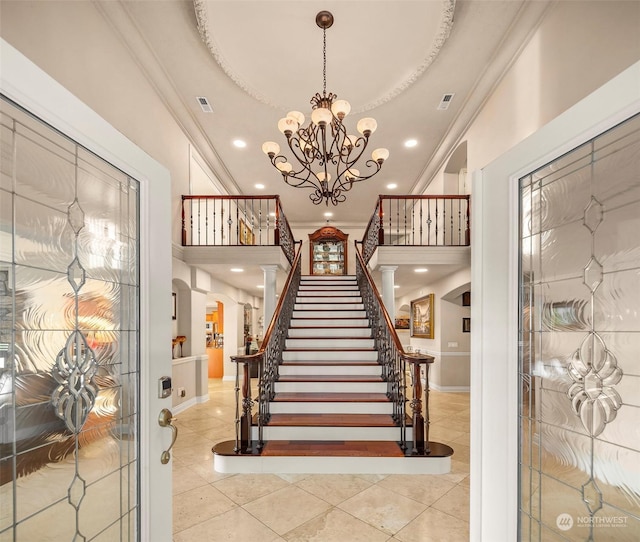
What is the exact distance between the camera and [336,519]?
2768 millimetres

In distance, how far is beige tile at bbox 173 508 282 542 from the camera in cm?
255

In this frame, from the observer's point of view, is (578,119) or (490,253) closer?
(578,119)

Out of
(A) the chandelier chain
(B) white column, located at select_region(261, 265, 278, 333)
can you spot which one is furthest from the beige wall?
(B) white column, located at select_region(261, 265, 278, 333)

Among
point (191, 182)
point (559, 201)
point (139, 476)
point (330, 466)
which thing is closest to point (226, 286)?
point (191, 182)

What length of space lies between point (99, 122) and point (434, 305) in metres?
8.46

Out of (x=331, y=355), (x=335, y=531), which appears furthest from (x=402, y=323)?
(x=335, y=531)

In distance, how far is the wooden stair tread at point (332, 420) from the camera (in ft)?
13.1

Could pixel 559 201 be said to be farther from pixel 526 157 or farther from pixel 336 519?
pixel 336 519

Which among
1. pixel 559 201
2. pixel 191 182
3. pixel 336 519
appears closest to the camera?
pixel 559 201

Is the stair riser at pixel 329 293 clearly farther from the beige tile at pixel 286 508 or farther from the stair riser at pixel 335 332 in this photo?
the beige tile at pixel 286 508

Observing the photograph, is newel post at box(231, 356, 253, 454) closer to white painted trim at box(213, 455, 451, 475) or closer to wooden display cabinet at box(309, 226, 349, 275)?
white painted trim at box(213, 455, 451, 475)

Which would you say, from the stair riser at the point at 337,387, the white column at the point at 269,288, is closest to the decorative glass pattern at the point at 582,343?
the stair riser at the point at 337,387

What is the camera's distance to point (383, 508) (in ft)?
9.57

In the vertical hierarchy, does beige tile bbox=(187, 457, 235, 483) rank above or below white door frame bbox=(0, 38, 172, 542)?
below
